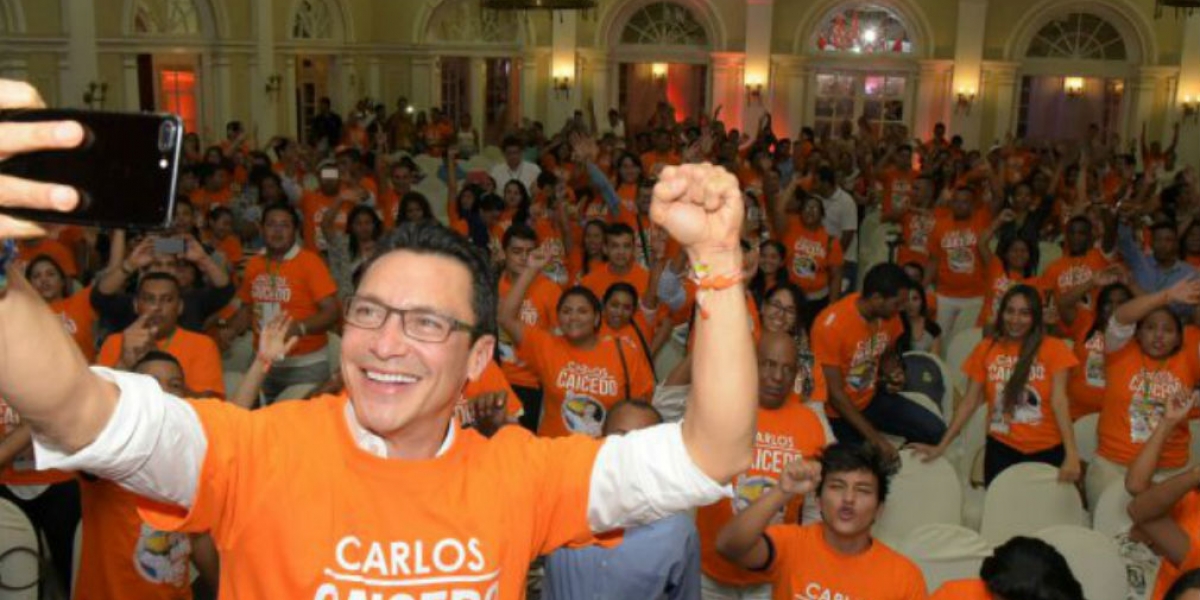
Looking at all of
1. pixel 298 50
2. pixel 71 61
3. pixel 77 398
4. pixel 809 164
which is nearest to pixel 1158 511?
pixel 77 398

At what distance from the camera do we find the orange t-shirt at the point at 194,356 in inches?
188

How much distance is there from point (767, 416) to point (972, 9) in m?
18.0

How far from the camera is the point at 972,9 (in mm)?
20625

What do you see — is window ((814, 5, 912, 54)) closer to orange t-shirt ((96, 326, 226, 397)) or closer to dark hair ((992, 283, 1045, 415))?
dark hair ((992, 283, 1045, 415))

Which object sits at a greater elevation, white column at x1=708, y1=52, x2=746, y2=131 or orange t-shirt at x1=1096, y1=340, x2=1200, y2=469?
white column at x1=708, y1=52, x2=746, y2=131

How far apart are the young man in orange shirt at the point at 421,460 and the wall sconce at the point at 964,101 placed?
2030cm

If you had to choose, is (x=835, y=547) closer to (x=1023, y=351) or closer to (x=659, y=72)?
(x=1023, y=351)

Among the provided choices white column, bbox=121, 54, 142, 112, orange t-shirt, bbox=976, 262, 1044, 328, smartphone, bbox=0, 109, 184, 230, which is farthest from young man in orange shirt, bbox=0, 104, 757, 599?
white column, bbox=121, 54, 142, 112

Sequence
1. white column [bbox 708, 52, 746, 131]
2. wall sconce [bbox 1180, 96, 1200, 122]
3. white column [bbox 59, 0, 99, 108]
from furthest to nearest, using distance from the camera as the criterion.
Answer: white column [bbox 708, 52, 746, 131]
wall sconce [bbox 1180, 96, 1200, 122]
white column [bbox 59, 0, 99, 108]

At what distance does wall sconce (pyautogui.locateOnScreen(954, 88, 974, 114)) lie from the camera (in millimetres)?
20875

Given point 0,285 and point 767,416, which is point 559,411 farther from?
point 0,285

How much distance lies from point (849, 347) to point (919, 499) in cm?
103

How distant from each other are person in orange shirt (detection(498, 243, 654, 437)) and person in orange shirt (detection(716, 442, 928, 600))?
64.5 inches

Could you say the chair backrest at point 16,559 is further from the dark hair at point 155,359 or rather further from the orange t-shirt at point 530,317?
the orange t-shirt at point 530,317
